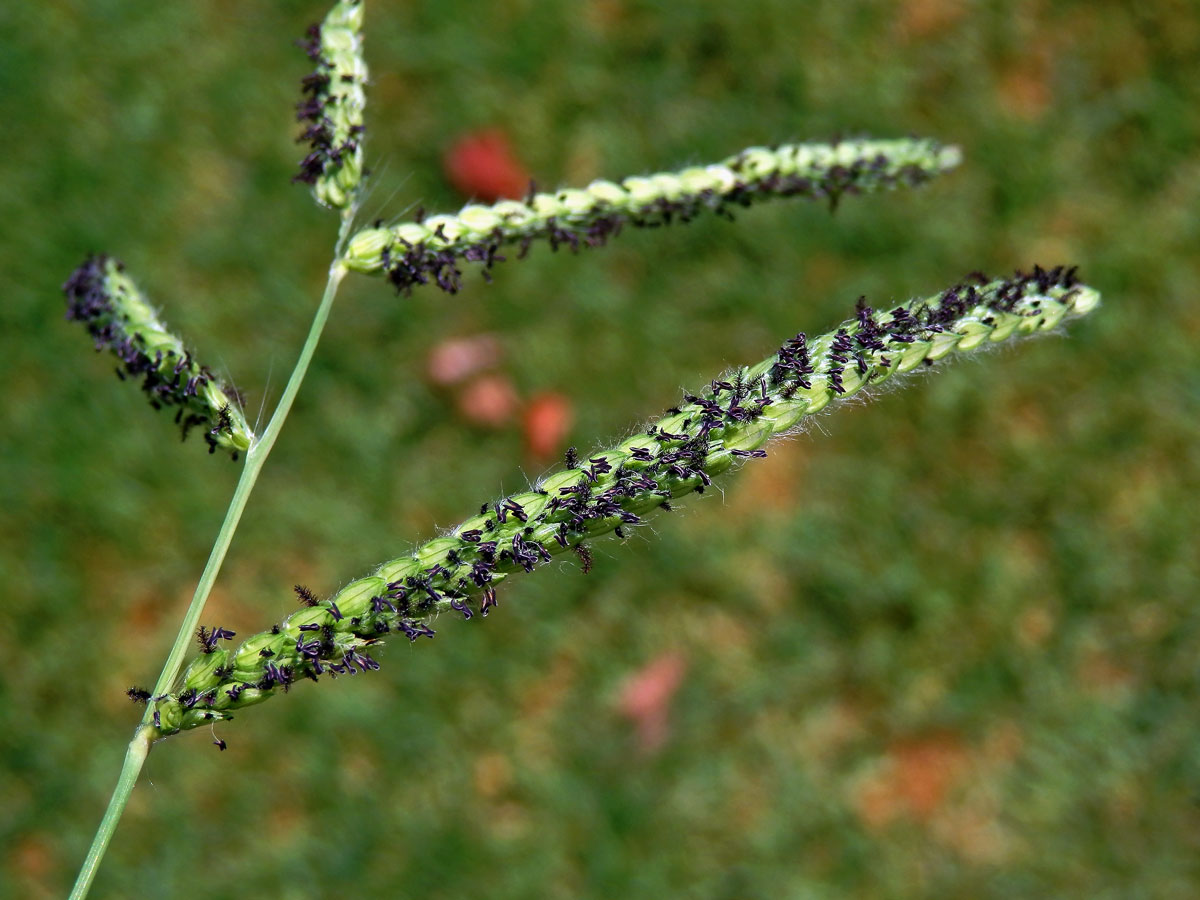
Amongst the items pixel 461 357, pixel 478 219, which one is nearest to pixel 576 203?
pixel 478 219

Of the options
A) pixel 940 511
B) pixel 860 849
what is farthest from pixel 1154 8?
pixel 860 849

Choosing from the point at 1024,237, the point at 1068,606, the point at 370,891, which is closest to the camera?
the point at 370,891

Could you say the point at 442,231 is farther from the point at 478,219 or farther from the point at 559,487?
the point at 559,487

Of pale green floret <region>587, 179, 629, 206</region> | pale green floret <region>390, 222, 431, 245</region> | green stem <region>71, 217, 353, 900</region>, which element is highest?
pale green floret <region>587, 179, 629, 206</region>

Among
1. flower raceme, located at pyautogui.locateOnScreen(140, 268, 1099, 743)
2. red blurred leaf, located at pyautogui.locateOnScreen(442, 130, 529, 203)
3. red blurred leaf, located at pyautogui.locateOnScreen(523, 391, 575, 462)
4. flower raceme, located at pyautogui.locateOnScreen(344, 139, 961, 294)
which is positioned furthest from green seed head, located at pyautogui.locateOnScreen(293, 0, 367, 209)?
red blurred leaf, located at pyautogui.locateOnScreen(442, 130, 529, 203)

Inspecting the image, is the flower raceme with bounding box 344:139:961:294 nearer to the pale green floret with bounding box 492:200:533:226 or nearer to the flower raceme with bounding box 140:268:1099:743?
the pale green floret with bounding box 492:200:533:226

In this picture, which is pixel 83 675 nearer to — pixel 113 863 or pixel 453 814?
pixel 113 863
